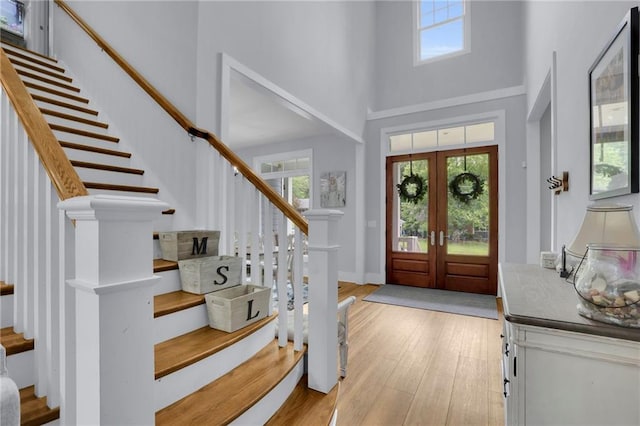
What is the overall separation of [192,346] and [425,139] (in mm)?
4578

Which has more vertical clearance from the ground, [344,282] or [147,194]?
[147,194]

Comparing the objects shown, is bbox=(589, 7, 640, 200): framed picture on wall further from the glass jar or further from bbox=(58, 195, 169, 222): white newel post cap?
bbox=(58, 195, 169, 222): white newel post cap

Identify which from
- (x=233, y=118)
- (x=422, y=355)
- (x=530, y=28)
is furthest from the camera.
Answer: (x=233, y=118)

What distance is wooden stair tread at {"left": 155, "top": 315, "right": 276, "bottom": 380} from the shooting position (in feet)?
4.10

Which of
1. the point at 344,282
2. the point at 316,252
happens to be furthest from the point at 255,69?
the point at 344,282

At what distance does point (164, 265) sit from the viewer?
1.78 metres

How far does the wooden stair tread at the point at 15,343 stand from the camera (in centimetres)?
103

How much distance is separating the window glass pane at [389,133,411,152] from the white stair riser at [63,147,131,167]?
3.92 m

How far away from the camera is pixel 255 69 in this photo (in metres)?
2.90

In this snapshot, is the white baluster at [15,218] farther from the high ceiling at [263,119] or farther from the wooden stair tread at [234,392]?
the high ceiling at [263,119]

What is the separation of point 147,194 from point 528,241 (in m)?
4.57

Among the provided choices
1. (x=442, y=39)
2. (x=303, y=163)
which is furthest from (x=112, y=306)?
(x=442, y=39)

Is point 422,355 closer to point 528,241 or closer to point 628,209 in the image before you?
point 628,209

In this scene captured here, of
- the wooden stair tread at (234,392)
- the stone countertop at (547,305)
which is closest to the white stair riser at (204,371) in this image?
the wooden stair tread at (234,392)
